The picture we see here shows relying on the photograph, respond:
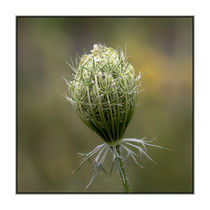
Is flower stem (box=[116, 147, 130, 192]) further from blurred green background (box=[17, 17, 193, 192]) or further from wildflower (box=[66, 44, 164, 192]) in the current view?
blurred green background (box=[17, 17, 193, 192])

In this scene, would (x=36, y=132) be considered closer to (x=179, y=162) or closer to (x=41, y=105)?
(x=41, y=105)

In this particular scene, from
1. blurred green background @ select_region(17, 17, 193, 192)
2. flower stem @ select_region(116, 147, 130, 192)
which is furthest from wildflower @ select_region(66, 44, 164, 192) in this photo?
blurred green background @ select_region(17, 17, 193, 192)

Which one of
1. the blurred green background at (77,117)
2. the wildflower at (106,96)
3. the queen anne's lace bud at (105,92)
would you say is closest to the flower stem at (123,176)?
the wildflower at (106,96)

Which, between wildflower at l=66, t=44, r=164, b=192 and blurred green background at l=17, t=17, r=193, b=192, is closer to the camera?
wildflower at l=66, t=44, r=164, b=192

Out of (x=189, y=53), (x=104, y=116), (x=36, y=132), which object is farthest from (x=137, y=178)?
(x=104, y=116)

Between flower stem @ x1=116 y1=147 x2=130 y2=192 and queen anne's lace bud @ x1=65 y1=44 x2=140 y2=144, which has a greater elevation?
queen anne's lace bud @ x1=65 y1=44 x2=140 y2=144
